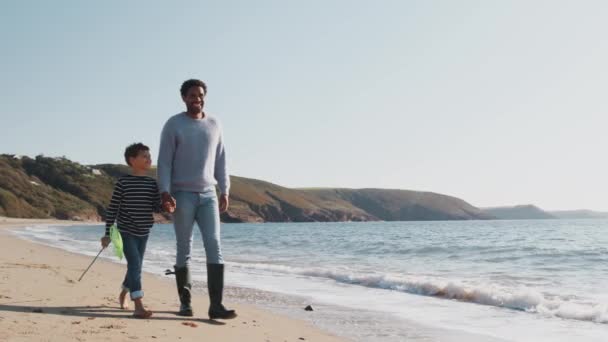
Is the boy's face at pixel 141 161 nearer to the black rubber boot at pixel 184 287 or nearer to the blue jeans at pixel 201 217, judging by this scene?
the blue jeans at pixel 201 217

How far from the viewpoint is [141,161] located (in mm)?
5395

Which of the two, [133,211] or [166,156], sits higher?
[166,156]

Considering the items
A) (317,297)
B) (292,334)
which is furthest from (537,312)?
(292,334)

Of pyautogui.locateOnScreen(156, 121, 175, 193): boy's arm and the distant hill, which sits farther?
the distant hill

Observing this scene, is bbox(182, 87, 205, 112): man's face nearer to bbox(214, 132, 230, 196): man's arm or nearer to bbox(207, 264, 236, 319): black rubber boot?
bbox(214, 132, 230, 196): man's arm

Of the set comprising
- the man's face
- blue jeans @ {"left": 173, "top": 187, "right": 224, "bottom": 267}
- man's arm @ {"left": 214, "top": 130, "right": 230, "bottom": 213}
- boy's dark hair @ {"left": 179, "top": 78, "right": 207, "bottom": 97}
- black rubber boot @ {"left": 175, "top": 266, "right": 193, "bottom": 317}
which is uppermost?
boy's dark hair @ {"left": 179, "top": 78, "right": 207, "bottom": 97}

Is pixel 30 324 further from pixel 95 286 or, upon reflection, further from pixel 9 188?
pixel 9 188

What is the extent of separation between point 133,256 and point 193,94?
1.67 metres

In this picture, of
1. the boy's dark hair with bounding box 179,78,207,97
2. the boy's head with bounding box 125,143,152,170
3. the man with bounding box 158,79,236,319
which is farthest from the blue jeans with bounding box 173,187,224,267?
the boy's dark hair with bounding box 179,78,207,97

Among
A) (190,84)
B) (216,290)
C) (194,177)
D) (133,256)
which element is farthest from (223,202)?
(190,84)

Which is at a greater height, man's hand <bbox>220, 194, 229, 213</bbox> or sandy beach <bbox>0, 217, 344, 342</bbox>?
man's hand <bbox>220, 194, 229, 213</bbox>

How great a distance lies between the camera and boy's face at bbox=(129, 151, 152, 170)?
537 cm

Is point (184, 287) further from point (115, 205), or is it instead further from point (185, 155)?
point (185, 155)

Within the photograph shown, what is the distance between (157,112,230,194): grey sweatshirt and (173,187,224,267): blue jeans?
0.08 meters
